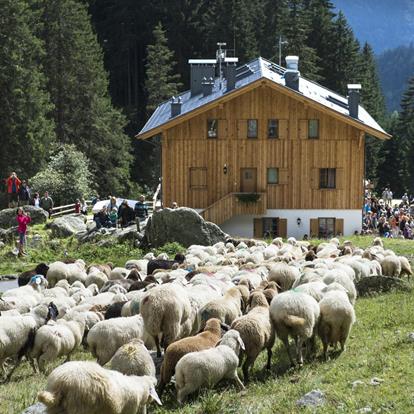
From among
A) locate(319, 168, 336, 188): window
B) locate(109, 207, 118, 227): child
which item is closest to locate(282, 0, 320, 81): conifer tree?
locate(319, 168, 336, 188): window

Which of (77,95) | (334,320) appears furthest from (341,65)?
(334,320)

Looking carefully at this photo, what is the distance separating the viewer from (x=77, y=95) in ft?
216

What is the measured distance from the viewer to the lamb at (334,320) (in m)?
13.4

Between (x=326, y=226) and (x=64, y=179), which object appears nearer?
(x=326, y=226)

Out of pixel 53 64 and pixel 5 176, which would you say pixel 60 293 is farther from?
pixel 53 64

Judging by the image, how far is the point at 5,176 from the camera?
54438 mm

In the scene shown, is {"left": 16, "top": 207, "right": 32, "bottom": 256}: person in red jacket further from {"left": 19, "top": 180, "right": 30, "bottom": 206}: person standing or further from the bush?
the bush

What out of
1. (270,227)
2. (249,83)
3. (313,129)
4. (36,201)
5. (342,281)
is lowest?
(270,227)

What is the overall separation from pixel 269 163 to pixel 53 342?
29.8m

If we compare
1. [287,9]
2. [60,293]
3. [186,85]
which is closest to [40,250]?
[60,293]

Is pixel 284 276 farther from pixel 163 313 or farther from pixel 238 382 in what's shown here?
pixel 238 382

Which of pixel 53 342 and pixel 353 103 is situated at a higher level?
pixel 353 103

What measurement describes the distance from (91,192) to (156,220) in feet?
87.1

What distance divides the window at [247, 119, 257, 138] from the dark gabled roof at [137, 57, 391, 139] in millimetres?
2015
